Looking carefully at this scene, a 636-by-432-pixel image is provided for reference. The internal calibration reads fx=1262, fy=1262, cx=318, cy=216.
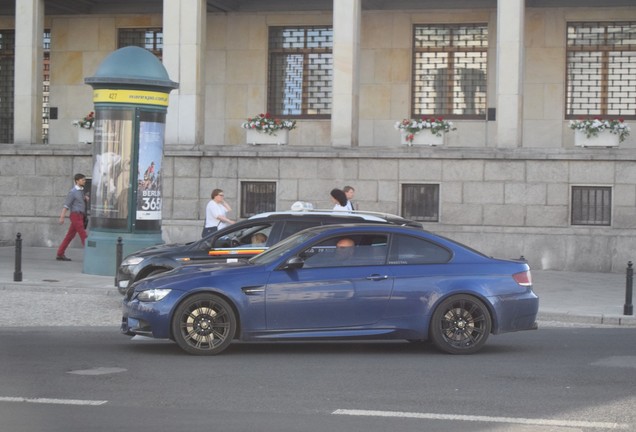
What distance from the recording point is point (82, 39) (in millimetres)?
32781

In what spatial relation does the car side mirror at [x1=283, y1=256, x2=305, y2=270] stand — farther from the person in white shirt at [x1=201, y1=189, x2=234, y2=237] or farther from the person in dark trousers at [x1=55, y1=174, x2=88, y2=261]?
the person in dark trousers at [x1=55, y1=174, x2=88, y2=261]

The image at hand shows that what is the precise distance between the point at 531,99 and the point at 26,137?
1198 centimetres

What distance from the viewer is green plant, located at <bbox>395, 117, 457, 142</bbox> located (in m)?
27.7

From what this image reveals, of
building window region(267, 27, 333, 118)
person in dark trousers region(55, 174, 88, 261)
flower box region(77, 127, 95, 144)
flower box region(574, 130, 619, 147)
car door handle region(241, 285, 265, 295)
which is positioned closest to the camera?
car door handle region(241, 285, 265, 295)

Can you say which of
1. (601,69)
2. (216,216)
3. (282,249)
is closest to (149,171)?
(216,216)

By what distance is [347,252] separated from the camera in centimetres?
1335

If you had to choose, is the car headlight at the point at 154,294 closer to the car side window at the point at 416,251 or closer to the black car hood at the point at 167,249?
the car side window at the point at 416,251

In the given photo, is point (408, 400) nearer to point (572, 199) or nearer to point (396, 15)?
point (572, 199)

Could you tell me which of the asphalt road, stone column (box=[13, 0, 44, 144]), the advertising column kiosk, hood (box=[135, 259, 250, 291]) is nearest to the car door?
the asphalt road

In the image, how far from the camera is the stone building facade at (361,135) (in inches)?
1040

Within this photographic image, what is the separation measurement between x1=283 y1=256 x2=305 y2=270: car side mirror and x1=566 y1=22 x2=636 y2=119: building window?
59.3 ft

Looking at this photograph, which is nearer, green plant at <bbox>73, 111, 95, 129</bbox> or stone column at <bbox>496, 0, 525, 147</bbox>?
stone column at <bbox>496, 0, 525, 147</bbox>

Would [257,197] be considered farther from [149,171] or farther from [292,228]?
[292,228]

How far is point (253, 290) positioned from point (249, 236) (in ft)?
13.2
